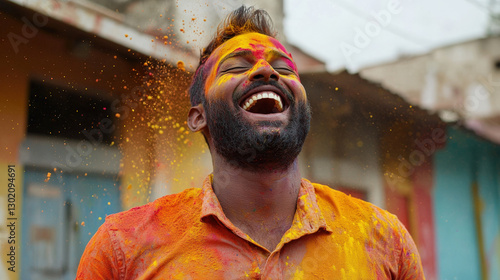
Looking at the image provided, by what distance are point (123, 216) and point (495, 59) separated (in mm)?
4802

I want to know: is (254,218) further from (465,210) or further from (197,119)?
(465,210)

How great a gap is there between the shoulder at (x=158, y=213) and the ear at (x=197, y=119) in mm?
379

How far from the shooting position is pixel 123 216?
6.23 feet

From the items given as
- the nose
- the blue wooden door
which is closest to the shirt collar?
the nose

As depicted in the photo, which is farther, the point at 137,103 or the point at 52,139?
the point at 137,103

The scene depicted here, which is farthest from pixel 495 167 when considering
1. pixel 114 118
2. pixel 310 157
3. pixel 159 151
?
pixel 114 118

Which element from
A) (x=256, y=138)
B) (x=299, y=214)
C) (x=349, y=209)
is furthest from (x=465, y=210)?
(x=256, y=138)

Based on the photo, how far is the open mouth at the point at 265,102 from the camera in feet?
6.35

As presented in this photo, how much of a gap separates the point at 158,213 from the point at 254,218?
0.43 m

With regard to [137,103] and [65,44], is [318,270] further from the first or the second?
[65,44]

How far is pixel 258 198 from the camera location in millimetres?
1945

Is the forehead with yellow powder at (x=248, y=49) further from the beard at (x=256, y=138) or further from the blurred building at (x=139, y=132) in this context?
the blurred building at (x=139, y=132)

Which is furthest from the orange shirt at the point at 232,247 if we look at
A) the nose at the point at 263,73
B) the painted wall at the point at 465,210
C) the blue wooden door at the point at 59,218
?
the painted wall at the point at 465,210

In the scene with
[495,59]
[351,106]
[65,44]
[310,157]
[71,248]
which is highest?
[495,59]
